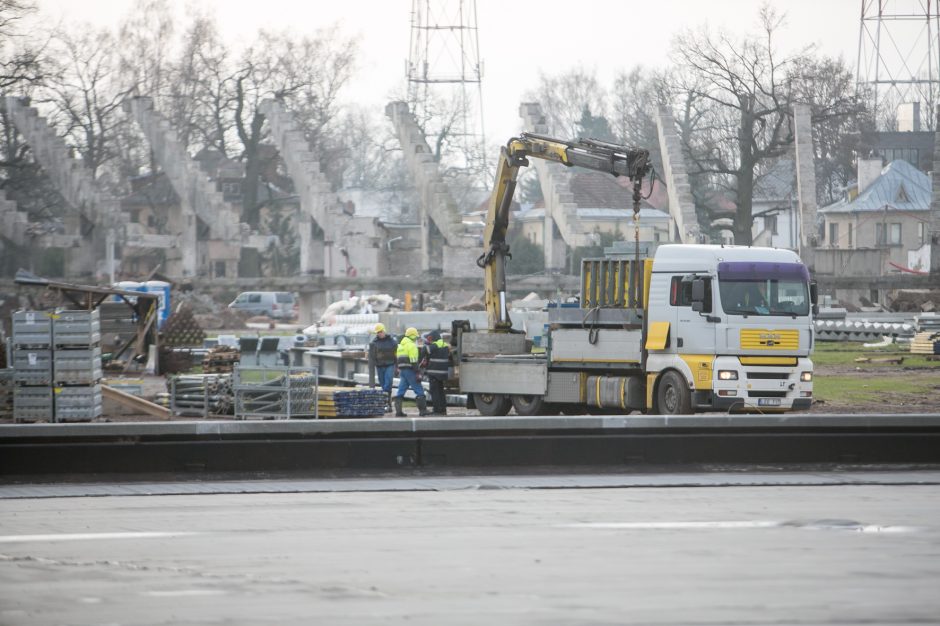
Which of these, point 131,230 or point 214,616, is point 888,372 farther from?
point 131,230

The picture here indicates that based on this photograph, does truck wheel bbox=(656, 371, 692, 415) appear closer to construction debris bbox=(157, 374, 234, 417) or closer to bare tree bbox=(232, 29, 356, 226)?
construction debris bbox=(157, 374, 234, 417)

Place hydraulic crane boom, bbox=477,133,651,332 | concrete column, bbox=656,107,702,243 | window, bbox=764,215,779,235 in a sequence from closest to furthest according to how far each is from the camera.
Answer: hydraulic crane boom, bbox=477,133,651,332 → concrete column, bbox=656,107,702,243 → window, bbox=764,215,779,235

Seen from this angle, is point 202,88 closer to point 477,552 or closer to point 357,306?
point 357,306

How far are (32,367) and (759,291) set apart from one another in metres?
12.7

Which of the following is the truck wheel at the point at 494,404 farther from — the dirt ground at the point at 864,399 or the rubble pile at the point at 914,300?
the rubble pile at the point at 914,300

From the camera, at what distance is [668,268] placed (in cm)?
2389

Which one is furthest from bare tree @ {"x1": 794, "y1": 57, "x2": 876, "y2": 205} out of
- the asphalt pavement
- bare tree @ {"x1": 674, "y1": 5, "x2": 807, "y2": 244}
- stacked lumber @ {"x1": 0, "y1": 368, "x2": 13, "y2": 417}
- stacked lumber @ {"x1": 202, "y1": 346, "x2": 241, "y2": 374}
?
the asphalt pavement

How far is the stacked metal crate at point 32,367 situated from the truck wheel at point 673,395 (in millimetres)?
10613

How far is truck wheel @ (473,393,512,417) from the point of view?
88.8 ft

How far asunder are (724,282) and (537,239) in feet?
272

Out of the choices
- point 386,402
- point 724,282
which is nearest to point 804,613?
point 724,282

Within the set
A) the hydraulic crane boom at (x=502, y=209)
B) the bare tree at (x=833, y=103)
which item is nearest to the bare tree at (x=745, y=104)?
the bare tree at (x=833, y=103)

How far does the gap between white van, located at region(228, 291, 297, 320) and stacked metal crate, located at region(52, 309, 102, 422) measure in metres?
55.5

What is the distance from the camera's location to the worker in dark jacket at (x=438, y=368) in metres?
27.1
